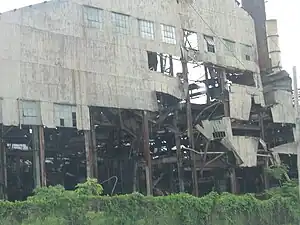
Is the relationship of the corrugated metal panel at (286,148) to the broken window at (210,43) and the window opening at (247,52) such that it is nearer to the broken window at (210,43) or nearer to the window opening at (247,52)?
the window opening at (247,52)

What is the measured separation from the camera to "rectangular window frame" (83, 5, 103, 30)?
3161cm

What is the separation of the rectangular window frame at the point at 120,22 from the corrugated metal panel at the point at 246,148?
10.2 m

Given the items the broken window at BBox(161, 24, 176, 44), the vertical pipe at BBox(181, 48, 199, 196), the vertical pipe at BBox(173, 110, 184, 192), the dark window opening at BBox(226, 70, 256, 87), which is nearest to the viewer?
the broken window at BBox(161, 24, 176, 44)

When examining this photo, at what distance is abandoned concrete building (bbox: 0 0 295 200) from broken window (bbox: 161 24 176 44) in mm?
71

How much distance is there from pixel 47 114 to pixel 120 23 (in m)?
7.19

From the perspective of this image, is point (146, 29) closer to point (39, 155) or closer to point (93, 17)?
point (93, 17)

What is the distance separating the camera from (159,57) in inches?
1399

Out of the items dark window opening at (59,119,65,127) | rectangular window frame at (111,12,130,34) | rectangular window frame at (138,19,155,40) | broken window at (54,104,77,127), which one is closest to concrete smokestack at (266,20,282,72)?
rectangular window frame at (138,19,155,40)

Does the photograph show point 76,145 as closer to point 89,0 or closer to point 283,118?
point 89,0

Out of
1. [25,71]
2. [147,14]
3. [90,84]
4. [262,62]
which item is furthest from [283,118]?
[25,71]

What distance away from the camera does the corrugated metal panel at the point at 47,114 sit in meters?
29.1

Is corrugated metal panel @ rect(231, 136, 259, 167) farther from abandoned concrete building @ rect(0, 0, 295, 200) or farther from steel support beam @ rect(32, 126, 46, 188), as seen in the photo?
steel support beam @ rect(32, 126, 46, 188)

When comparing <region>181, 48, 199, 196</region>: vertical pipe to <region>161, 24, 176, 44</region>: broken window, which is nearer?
<region>161, 24, 176, 44</region>: broken window

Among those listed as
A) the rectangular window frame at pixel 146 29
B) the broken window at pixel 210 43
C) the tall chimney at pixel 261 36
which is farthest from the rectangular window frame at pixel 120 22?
the tall chimney at pixel 261 36
